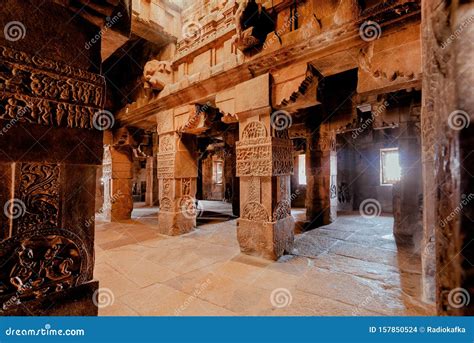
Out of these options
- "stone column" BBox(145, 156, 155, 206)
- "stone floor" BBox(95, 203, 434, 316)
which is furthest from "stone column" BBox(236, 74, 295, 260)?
"stone column" BBox(145, 156, 155, 206)

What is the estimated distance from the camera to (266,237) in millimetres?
3375

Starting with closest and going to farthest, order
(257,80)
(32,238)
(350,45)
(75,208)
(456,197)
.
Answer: (456,197) → (32,238) → (75,208) → (350,45) → (257,80)

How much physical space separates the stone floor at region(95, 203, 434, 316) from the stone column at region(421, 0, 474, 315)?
1261 mm

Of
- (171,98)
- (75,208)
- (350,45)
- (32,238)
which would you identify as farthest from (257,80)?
(32,238)

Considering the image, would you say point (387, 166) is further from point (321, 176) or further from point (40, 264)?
point (40, 264)

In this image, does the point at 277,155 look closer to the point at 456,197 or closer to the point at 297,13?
the point at 297,13

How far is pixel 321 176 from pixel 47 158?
252 inches

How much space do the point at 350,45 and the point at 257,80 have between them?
4.28 feet

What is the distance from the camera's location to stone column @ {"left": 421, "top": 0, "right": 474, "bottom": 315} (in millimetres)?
958

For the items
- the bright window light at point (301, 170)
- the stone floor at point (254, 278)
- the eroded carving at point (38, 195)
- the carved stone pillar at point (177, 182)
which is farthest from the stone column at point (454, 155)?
the bright window light at point (301, 170)

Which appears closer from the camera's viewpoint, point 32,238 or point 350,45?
point 32,238

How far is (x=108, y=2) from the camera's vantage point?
4.36 ft

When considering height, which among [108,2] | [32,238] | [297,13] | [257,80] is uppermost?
[297,13]

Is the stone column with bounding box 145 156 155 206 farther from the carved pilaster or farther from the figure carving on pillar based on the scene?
the carved pilaster
